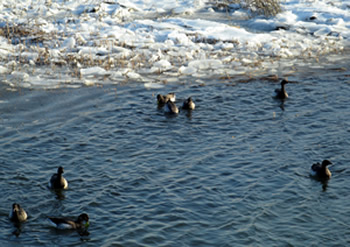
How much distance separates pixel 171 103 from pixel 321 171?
5.42m

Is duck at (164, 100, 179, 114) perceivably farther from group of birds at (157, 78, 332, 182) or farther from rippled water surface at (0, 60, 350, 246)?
rippled water surface at (0, 60, 350, 246)

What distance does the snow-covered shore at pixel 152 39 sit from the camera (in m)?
18.7

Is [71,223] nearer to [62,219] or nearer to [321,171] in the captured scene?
[62,219]

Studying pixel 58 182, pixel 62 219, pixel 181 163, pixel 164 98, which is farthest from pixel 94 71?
pixel 62 219

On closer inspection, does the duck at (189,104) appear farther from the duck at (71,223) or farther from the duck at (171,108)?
the duck at (71,223)

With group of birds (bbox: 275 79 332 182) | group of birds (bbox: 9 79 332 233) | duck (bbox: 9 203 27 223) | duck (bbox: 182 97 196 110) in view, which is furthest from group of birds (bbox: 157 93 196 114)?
duck (bbox: 9 203 27 223)

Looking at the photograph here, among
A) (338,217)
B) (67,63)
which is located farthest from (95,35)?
(338,217)

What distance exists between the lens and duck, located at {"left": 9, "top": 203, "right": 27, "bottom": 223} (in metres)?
9.41

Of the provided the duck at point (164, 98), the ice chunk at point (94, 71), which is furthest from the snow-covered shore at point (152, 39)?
the duck at point (164, 98)

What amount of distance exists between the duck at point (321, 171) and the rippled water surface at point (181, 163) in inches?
7.3

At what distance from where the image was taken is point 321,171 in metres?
11.2

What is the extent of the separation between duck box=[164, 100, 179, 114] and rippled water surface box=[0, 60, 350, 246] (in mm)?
266

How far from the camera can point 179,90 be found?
56.9ft

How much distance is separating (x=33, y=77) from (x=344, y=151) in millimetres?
10558
